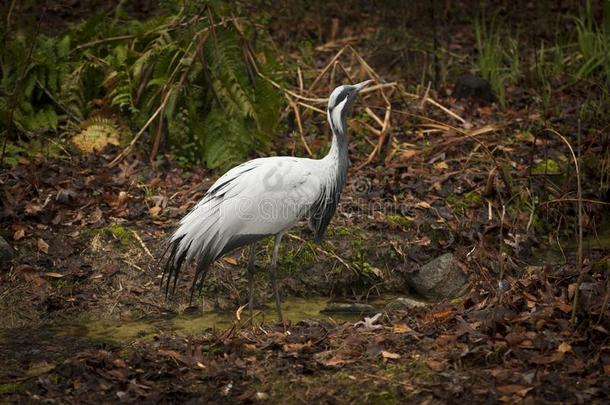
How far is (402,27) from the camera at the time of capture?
10.8 metres

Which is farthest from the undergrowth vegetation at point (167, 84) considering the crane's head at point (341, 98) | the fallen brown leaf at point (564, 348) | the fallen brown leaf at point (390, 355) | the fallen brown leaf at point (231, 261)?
the fallen brown leaf at point (564, 348)

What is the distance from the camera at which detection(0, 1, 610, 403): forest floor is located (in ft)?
15.2

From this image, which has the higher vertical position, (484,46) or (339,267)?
(484,46)

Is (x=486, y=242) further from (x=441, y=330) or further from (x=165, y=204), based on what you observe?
(x=165, y=204)

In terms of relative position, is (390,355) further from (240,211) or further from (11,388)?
(11,388)

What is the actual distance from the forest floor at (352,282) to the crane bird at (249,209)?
0.54 metres

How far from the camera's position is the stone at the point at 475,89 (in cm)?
955

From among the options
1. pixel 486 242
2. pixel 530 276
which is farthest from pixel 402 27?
pixel 530 276

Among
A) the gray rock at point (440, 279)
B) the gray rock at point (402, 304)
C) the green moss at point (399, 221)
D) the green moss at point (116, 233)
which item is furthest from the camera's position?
the green moss at point (399, 221)

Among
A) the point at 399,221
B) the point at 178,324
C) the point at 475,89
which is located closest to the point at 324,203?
the point at 399,221

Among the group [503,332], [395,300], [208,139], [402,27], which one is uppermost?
[402,27]

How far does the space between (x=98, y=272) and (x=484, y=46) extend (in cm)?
598

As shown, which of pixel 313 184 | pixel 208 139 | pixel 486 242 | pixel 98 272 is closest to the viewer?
pixel 313 184

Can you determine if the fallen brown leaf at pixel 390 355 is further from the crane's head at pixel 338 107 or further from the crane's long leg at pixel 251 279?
the crane's head at pixel 338 107
